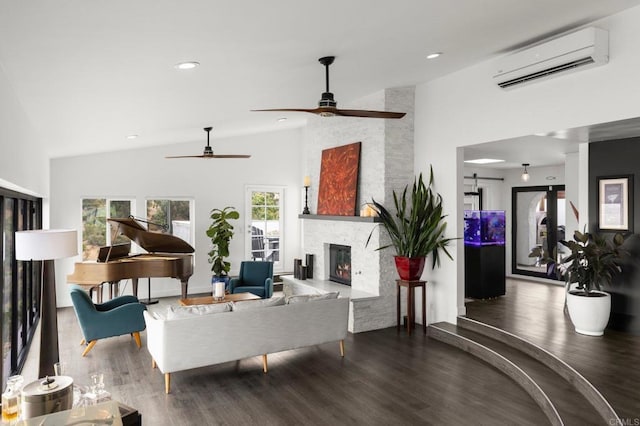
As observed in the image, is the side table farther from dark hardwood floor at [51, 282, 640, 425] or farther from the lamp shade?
the lamp shade

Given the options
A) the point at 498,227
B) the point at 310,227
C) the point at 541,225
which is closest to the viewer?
the point at 498,227

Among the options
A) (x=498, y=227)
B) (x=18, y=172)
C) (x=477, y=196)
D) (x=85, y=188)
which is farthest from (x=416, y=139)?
(x=85, y=188)

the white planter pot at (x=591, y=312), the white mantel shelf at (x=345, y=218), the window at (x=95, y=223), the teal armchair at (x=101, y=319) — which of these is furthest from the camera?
the window at (x=95, y=223)

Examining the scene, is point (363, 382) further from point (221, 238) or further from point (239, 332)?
point (221, 238)

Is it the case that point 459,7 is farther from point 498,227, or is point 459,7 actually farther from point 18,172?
point 498,227

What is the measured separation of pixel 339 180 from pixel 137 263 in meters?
3.25

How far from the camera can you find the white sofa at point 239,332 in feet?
13.6

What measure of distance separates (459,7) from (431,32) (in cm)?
53

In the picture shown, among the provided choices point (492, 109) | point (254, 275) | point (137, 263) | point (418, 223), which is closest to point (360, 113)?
point (492, 109)

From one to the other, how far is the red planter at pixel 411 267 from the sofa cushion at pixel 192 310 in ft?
7.94

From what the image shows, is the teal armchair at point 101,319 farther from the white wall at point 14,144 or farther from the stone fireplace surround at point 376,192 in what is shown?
the stone fireplace surround at point 376,192

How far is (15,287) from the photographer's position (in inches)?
186

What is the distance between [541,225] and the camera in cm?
874

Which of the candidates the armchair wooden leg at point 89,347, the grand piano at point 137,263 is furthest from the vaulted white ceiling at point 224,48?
the armchair wooden leg at point 89,347
